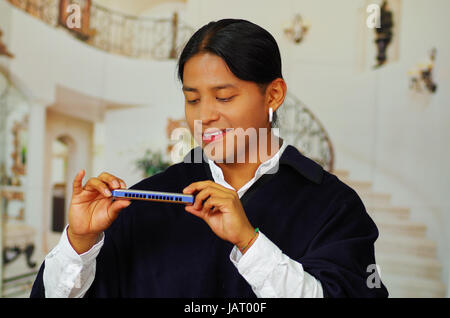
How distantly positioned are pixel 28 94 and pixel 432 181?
114 inches

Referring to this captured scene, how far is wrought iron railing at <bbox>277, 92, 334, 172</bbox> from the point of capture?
10.2 ft

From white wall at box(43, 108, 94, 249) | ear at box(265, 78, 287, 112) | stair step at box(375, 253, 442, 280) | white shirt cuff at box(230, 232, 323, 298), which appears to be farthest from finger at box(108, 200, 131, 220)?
stair step at box(375, 253, 442, 280)

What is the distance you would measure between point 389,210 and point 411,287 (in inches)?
22.5

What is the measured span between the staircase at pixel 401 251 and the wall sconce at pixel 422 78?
868 millimetres

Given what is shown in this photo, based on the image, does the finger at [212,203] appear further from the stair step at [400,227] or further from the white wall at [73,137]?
the stair step at [400,227]

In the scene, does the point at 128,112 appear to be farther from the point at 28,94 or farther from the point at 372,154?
the point at 372,154

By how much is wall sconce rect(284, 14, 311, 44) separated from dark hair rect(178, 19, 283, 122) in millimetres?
2288

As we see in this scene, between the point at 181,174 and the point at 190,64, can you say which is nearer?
the point at 190,64

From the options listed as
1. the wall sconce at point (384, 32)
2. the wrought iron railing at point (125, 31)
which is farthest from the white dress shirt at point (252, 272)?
the wall sconce at point (384, 32)

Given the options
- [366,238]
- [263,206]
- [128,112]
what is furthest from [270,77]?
[128,112]

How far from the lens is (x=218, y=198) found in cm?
69

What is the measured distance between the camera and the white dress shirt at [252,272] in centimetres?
68

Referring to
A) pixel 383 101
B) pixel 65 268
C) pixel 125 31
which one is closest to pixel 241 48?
pixel 65 268

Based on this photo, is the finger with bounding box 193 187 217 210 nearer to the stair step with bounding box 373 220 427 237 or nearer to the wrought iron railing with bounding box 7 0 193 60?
the wrought iron railing with bounding box 7 0 193 60
